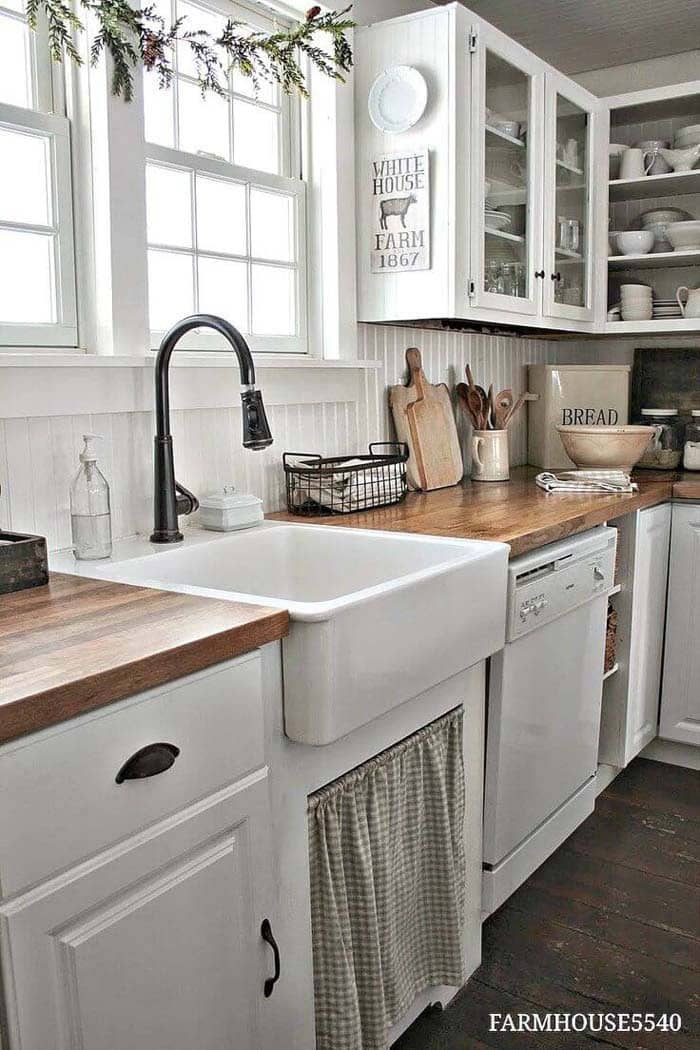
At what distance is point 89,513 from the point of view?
1.84m

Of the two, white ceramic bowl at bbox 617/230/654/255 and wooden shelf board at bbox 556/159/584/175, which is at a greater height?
wooden shelf board at bbox 556/159/584/175

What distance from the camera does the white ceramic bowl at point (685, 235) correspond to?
3.45m

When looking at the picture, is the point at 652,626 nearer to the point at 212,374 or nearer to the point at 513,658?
the point at 513,658

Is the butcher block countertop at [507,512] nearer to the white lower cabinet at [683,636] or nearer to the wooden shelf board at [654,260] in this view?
the white lower cabinet at [683,636]

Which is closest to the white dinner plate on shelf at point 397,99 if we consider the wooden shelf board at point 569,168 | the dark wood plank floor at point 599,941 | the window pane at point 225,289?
the window pane at point 225,289

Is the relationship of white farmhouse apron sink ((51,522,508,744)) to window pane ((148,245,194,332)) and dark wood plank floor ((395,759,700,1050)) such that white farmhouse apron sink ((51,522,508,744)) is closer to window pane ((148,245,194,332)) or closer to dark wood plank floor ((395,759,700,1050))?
window pane ((148,245,194,332))

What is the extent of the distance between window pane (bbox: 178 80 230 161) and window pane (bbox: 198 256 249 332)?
26cm

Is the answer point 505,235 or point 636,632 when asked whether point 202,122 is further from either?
point 636,632

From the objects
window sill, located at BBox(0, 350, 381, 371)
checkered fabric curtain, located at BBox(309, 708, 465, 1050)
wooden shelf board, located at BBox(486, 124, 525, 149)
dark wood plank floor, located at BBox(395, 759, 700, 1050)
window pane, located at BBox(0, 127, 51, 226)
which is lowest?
dark wood plank floor, located at BBox(395, 759, 700, 1050)

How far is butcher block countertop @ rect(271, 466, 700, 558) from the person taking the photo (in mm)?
2211

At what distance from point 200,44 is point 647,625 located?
6.87 feet

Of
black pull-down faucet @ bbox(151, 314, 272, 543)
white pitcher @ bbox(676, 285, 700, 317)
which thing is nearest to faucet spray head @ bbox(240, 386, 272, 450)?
black pull-down faucet @ bbox(151, 314, 272, 543)

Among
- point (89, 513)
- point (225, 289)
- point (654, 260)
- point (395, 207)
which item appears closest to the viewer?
point (89, 513)

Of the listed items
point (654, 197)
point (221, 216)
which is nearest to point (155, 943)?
point (221, 216)
